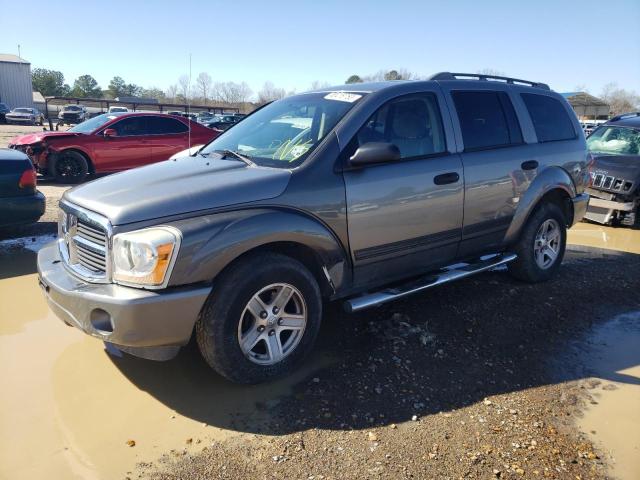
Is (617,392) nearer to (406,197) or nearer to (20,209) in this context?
(406,197)

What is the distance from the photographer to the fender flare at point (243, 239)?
9.22 feet

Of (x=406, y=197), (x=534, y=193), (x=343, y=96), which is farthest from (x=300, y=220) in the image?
(x=534, y=193)

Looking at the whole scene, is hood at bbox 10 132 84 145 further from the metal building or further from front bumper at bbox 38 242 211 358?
the metal building

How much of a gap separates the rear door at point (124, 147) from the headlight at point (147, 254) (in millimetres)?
9472

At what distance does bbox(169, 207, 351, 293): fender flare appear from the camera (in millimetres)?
2811

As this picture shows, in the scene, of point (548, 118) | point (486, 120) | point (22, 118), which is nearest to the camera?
point (486, 120)

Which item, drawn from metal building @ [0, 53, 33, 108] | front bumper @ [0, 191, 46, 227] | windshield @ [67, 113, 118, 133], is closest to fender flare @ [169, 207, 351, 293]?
front bumper @ [0, 191, 46, 227]

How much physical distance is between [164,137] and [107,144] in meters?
1.29

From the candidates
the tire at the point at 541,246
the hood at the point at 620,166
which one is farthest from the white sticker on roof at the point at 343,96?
the hood at the point at 620,166

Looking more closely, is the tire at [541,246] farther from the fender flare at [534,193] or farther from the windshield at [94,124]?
the windshield at [94,124]

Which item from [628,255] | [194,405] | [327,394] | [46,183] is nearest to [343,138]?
[327,394]

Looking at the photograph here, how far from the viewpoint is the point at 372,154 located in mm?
3406

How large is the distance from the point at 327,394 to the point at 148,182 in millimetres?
1825

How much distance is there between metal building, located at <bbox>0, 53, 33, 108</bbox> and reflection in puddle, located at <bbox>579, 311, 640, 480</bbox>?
69967mm
